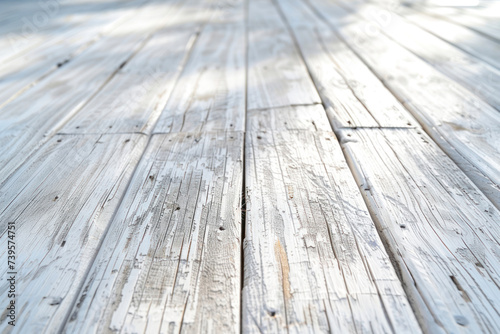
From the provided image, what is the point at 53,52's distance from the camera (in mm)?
1824

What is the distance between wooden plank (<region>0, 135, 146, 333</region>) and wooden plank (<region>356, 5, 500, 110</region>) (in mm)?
1118

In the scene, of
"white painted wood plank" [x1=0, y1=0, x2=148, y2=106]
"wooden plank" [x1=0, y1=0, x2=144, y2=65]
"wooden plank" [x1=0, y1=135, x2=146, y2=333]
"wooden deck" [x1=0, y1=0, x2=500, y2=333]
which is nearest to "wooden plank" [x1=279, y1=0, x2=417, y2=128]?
"wooden deck" [x1=0, y1=0, x2=500, y2=333]

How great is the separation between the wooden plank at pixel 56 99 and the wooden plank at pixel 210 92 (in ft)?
1.05

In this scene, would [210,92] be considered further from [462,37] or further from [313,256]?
[462,37]

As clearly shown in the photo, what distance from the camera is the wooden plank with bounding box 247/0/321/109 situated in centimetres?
121

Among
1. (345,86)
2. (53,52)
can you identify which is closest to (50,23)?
(53,52)

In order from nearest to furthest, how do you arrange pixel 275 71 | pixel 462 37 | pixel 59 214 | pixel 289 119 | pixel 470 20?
pixel 59 214
pixel 289 119
pixel 275 71
pixel 462 37
pixel 470 20

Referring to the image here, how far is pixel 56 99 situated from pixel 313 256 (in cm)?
111

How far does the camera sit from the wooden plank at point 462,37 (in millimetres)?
1551

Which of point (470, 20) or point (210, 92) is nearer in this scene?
point (210, 92)

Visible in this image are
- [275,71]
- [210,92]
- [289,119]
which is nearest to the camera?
[289,119]

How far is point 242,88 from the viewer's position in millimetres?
1318

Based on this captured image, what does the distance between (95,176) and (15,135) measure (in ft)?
1.33

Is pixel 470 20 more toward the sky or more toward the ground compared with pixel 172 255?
more toward the ground
